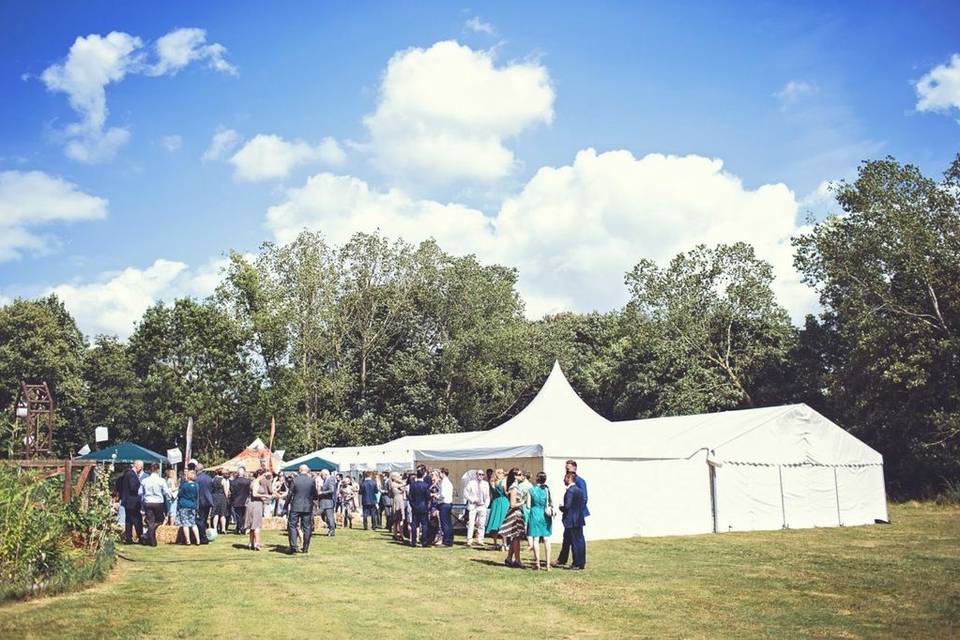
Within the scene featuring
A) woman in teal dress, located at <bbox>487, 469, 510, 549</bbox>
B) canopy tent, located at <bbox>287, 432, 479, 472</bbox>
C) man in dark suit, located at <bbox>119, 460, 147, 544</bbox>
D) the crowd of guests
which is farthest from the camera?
canopy tent, located at <bbox>287, 432, 479, 472</bbox>

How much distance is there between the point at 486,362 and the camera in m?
41.7

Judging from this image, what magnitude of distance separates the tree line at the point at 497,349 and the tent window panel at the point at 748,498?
10786 millimetres

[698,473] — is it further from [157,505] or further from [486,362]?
[486,362]

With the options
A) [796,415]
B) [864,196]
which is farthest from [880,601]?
[864,196]

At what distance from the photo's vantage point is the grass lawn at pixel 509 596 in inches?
321

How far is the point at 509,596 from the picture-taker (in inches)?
408

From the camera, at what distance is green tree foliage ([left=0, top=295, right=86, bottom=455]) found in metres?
44.7

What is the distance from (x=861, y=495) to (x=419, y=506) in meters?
13.0

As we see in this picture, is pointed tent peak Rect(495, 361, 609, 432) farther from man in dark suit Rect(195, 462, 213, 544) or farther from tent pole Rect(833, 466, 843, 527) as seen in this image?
man in dark suit Rect(195, 462, 213, 544)

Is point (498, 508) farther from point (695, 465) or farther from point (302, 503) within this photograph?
point (695, 465)

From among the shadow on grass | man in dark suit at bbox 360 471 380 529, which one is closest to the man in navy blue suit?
the shadow on grass

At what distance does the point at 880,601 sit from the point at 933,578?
2295mm

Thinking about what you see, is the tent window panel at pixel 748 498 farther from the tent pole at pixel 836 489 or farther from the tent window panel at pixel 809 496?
the tent pole at pixel 836 489

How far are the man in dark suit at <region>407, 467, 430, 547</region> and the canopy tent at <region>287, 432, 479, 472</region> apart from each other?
10.3m
